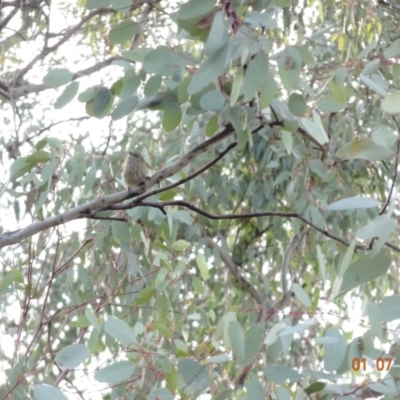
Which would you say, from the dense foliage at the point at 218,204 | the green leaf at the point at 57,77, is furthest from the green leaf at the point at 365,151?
the green leaf at the point at 57,77

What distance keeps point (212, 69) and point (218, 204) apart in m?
2.59

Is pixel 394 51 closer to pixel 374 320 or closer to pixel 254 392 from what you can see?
pixel 374 320

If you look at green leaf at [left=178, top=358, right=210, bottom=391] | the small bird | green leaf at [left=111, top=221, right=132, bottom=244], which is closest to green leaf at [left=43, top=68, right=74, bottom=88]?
green leaf at [left=111, top=221, right=132, bottom=244]

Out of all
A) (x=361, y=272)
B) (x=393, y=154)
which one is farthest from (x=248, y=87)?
(x=361, y=272)

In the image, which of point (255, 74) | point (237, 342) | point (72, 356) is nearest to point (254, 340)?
point (237, 342)

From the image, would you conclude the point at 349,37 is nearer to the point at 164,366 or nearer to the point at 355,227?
the point at 355,227

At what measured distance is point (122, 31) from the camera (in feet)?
5.50

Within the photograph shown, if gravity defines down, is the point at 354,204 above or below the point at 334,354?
above

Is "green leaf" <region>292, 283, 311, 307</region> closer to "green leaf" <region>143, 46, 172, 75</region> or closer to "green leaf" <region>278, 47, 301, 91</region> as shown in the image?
"green leaf" <region>278, 47, 301, 91</region>

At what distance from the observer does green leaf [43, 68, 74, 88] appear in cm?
166

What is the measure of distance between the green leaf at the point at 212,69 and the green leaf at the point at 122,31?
31 centimetres

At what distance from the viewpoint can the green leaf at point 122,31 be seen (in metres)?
1.67

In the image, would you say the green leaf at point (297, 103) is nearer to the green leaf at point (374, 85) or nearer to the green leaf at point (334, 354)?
the green leaf at point (374, 85)

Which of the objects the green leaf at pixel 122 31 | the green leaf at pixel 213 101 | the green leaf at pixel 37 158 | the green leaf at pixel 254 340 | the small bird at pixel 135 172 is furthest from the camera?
the small bird at pixel 135 172
